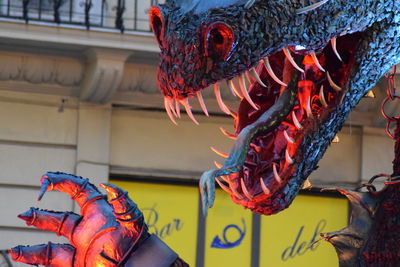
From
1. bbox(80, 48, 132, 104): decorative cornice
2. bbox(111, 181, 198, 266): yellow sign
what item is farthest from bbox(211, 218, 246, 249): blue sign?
bbox(80, 48, 132, 104): decorative cornice

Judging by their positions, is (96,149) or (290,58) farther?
(96,149)

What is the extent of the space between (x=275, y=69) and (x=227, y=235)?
905cm

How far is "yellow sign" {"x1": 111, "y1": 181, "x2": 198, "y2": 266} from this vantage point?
11.2 meters

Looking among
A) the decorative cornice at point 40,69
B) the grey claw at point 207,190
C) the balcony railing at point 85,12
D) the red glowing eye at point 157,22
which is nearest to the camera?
the grey claw at point 207,190

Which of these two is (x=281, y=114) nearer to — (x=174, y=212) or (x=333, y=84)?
(x=333, y=84)

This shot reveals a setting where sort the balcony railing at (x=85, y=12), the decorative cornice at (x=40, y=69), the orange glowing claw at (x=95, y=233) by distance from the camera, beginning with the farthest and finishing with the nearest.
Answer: the decorative cornice at (x=40, y=69) < the balcony railing at (x=85, y=12) < the orange glowing claw at (x=95, y=233)

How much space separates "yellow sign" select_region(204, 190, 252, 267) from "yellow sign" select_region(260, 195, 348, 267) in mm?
169

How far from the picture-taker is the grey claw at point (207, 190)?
6.73 ft

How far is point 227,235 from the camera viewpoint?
37.4ft

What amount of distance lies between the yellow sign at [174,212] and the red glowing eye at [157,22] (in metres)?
9.04

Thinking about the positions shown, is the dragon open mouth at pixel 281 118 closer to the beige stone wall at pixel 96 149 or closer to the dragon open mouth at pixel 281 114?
the dragon open mouth at pixel 281 114

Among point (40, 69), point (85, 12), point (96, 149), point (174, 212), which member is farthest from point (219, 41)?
point (174, 212)

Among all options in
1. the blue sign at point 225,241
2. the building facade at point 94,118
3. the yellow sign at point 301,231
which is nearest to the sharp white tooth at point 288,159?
the building facade at point 94,118

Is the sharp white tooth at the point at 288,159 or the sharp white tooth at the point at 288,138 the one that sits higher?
the sharp white tooth at the point at 288,138
